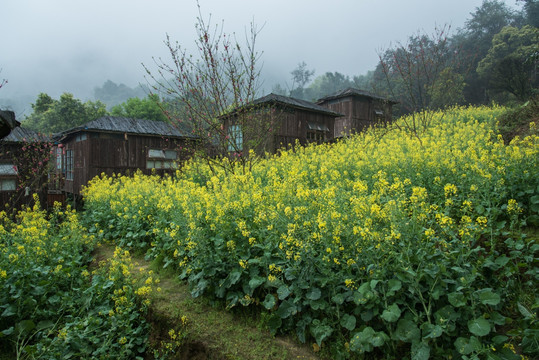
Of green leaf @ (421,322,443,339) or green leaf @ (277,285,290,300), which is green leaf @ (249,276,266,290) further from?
green leaf @ (421,322,443,339)

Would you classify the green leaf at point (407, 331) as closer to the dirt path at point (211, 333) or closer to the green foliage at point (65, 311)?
the dirt path at point (211, 333)

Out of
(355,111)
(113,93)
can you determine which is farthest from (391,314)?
(113,93)

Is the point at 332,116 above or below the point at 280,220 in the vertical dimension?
above

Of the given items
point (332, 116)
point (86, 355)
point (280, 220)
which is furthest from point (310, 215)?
point (332, 116)

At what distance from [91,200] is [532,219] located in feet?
35.9

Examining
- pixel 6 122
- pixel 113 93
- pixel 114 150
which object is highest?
pixel 113 93

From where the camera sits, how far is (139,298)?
411 cm

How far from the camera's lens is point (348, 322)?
267 centimetres

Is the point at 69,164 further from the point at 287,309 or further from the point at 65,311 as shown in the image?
the point at 287,309

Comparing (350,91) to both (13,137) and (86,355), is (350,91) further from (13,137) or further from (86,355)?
(86,355)

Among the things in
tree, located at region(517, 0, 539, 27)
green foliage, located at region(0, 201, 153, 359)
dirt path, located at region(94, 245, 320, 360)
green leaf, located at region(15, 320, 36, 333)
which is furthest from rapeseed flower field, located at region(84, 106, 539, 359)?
tree, located at region(517, 0, 539, 27)

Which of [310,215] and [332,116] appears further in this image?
[332,116]

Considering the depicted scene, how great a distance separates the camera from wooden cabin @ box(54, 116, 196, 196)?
15.0 metres

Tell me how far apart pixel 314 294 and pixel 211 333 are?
1.29 m
